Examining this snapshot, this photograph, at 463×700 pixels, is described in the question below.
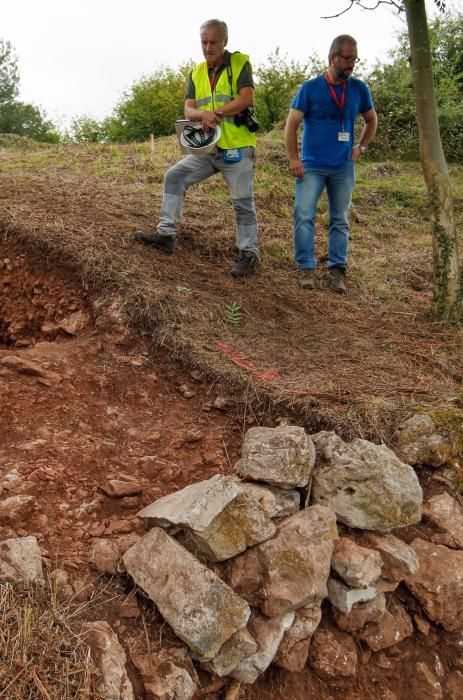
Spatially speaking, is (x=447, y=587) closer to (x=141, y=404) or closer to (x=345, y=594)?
(x=345, y=594)

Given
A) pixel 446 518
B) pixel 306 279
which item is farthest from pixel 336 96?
pixel 446 518

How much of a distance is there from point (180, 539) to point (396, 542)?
3.16ft

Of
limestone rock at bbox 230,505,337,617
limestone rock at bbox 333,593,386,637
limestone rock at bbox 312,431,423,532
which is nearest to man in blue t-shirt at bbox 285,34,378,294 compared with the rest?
limestone rock at bbox 312,431,423,532

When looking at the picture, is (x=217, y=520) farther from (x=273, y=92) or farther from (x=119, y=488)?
(x=273, y=92)

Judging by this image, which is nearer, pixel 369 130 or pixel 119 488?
pixel 119 488

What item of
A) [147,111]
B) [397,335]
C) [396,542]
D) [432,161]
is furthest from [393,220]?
[147,111]

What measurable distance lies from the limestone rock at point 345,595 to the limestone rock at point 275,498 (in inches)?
12.9

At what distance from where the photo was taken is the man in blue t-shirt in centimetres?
411

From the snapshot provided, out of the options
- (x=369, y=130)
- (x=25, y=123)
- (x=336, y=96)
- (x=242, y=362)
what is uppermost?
(x=25, y=123)

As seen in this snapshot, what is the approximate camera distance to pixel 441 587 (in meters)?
2.35

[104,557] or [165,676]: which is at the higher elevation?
[104,557]

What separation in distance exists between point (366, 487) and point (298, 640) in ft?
2.23

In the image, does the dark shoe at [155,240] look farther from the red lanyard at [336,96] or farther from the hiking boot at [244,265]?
the red lanyard at [336,96]

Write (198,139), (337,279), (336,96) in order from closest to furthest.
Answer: (198,139), (336,96), (337,279)
